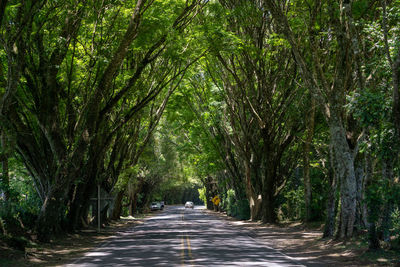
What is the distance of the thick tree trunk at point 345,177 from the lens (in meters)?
17.1

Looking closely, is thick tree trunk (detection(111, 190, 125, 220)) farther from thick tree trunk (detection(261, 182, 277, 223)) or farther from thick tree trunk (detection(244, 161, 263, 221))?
thick tree trunk (detection(261, 182, 277, 223))

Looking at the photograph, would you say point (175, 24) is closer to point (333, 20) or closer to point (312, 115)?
point (333, 20)

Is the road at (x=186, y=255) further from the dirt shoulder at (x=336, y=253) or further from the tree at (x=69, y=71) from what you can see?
the tree at (x=69, y=71)

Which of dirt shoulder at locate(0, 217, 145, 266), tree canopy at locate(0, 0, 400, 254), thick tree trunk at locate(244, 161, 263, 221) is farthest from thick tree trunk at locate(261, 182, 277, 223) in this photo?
dirt shoulder at locate(0, 217, 145, 266)

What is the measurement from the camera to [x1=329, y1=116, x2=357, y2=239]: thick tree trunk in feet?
56.0

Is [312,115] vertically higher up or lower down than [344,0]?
lower down

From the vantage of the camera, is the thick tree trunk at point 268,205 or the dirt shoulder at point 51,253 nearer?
the dirt shoulder at point 51,253

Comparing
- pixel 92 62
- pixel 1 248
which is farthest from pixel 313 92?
pixel 1 248

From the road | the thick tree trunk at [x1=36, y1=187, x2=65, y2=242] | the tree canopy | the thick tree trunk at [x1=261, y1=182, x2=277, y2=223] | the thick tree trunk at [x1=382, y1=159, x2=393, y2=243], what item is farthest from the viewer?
the thick tree trunk at [x1=261, y1=182, x2=277, y2=223]

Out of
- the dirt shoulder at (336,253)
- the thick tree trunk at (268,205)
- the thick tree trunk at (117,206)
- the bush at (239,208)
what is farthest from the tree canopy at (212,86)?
the thick tree trunk at (117,206)

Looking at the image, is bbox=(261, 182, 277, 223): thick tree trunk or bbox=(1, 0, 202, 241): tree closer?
bbox=(1, 0, 202, 241): tree

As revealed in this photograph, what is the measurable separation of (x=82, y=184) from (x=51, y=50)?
9080mm

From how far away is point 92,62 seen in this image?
20.1 metres

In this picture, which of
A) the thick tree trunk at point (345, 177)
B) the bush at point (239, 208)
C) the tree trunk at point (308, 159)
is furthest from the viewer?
the bush at point (239, 208)
